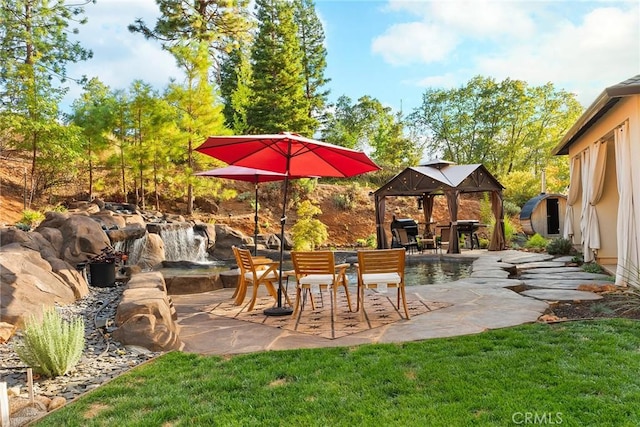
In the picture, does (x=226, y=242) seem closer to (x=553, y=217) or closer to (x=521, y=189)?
(x=553, y=217)

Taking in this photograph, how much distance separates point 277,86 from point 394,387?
19.3 m

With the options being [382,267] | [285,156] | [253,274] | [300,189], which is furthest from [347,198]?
[382,267]

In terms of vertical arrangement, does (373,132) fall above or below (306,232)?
above

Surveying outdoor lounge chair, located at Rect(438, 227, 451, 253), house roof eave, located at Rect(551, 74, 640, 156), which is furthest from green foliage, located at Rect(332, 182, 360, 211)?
house roof eave, located at Rect(551, 74, 640, 156)

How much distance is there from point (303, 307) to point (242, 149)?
1.98 metres

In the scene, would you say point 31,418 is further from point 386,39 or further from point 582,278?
point 386,39

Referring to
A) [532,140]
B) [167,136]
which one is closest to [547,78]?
[532,140]

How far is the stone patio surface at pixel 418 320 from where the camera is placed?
3.88 m

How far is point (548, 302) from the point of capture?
496cm

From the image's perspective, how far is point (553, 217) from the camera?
16.6 metres

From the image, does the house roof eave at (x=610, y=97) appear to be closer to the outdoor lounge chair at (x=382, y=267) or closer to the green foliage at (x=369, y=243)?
the outdoor lounge chair at (x=382, y=267)

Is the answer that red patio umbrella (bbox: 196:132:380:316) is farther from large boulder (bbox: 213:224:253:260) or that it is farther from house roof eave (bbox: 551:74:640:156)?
large boulder (bbox: 213:224:253:260)

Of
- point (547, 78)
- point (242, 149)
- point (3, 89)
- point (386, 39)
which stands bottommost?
point (242, 149)

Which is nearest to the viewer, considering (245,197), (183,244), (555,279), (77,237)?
(555,279)
